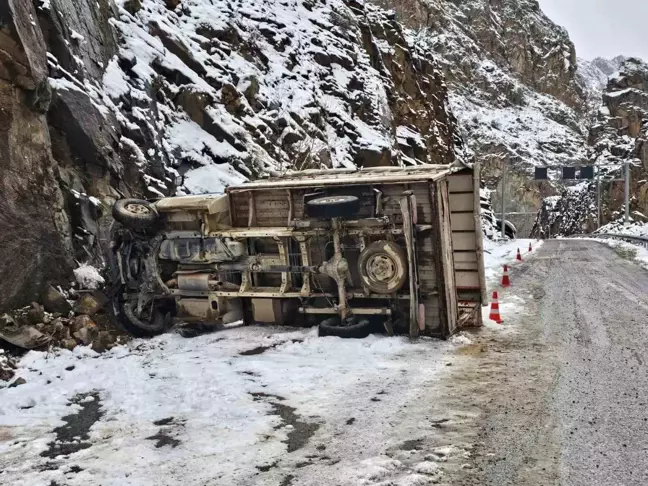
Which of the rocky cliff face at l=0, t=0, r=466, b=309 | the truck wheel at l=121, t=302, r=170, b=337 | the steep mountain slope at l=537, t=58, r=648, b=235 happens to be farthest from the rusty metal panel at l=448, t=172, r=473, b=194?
the steep mountain slope at l=537, t=58, r=648, b=235

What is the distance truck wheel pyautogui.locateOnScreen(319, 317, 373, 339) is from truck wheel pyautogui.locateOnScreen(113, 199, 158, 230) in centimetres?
309

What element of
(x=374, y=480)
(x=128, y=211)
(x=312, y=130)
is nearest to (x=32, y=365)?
(x=128, y=211)

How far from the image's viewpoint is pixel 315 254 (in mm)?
7695

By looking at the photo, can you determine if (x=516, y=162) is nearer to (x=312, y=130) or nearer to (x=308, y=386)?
(x=312, y=130)

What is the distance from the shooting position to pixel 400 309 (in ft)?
24.2

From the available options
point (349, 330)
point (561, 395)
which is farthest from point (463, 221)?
point (561, 395)

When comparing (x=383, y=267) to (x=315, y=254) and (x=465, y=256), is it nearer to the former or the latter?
(x=315, y=254)

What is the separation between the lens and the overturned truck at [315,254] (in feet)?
23.5

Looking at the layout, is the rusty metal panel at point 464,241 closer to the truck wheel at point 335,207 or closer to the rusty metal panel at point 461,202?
the rusty metal panel at point 461,202

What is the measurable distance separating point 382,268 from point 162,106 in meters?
8.81

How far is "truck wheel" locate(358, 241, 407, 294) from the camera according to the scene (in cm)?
708

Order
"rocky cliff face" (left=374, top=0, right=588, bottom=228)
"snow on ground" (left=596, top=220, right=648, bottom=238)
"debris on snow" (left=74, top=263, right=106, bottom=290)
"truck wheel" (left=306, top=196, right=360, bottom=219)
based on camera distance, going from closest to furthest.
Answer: "truck wheel" (left=306, top=196, right=360, bottom=219) < "debris on snow" (left=74, top=263, right=106, bottom=290) < "snow on ground" (left=596, top=220, right=648, bottom=238) < "rocky cliff face" (left=374, top=0, right=588, bottom=228)

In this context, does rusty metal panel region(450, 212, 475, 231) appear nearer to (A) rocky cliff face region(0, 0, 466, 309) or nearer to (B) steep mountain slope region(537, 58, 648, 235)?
(A) rocky cliff face region(0, 0, 466, 309)

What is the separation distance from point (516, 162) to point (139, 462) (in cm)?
10689
